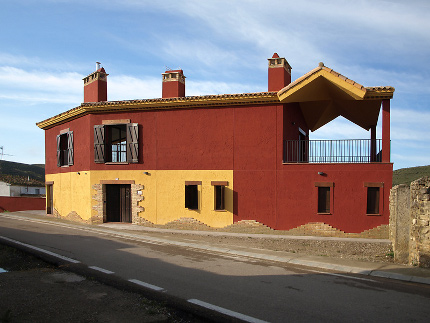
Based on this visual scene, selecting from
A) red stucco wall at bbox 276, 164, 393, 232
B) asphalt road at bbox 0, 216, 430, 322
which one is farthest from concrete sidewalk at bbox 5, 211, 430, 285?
red stucco wall at bbox 276, 164, 393, 232

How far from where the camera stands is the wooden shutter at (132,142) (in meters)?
→ 20.9

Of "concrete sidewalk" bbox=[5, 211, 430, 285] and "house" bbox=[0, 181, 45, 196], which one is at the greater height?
"concrete sidewalk" bbox=[5, 211, 430, 285]

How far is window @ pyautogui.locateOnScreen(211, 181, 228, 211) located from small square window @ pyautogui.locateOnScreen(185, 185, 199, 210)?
3.19ft

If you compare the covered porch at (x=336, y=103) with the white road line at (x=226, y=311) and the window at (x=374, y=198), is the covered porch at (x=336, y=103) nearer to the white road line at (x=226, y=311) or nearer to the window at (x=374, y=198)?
the window at (x=374, y=198)

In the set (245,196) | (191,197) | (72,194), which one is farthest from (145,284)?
(72,194)

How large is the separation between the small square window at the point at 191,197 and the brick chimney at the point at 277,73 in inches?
248

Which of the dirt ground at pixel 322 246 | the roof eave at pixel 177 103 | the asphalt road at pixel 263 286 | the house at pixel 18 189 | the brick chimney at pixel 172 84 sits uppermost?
the brick chimney at pixel 172 84

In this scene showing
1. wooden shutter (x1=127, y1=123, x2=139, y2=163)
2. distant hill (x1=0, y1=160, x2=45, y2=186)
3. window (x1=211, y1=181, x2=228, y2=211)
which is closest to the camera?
window (x1=211, y1=181, x2=228, y2=211)

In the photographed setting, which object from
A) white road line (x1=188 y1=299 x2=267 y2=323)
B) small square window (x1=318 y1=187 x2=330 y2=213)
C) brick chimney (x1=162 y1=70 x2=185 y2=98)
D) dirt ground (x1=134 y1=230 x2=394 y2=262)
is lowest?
dirt ground (x1=134 y1=230 x2=394 y2=262)

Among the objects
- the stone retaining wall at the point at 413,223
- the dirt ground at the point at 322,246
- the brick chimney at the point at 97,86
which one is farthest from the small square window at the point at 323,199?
the brick chimney at the point at 97,86

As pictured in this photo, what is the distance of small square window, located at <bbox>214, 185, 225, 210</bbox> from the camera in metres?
19.6

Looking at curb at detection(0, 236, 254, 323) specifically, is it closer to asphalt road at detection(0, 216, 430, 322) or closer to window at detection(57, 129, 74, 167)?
asphalt road at detection(0, 216, 430, 322)

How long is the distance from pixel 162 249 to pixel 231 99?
917cm

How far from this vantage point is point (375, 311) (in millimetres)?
6250
